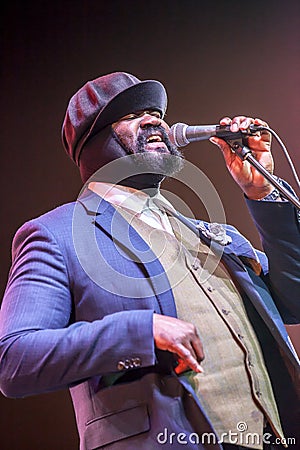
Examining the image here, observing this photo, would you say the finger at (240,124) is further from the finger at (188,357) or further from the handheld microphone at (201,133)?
the finger at (188,357)

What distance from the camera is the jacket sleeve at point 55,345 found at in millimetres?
1167

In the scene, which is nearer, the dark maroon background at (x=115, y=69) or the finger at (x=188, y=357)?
the finger at (x=188, y=357)

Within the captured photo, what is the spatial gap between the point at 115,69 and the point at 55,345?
1.46 m

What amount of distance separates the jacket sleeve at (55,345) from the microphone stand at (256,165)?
0.40m

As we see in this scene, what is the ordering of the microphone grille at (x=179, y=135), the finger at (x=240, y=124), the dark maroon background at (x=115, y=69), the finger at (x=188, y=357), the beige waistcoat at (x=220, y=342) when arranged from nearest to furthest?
the finger at (x=188, y=357), the beige waistcoat at (x=220, y=342), the finger at (x=240, y=124), the microphone grille at (x=179, y=135), the dark maroon background at (x=115, y=69)

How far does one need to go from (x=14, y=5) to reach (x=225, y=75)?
82 centimetres

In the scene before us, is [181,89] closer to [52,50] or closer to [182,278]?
[52,50]

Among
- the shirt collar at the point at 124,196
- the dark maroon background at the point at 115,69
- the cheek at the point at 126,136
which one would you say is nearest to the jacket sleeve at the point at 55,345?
the shirt collar at the point at 124,196

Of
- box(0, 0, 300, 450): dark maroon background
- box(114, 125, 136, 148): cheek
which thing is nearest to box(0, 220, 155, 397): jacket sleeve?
box(114, 125, 136, 148): cheek

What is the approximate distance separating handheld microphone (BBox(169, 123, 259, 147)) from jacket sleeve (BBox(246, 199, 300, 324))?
0.61 ft

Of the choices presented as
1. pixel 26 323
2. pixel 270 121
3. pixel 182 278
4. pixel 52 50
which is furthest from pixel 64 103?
pixel 26 323

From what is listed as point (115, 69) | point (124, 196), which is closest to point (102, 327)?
point (124, 196)

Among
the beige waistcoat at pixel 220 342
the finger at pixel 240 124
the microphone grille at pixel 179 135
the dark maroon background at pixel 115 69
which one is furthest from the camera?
the dark maroon background at pixel 115 69

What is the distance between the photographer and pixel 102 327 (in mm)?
1180
